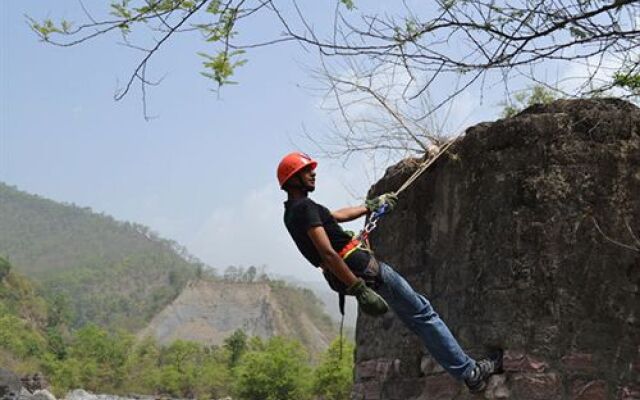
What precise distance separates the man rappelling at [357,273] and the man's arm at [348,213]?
389mm

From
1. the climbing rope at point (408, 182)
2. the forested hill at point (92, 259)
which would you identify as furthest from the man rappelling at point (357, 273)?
the forested hill at point (92, 259)

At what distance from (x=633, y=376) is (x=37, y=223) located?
160 metres

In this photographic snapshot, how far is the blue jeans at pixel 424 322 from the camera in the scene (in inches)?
171

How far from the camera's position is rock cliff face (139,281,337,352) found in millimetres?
86188

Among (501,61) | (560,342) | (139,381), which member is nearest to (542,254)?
(560,342)

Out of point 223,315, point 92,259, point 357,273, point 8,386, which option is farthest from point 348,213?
point 92,259

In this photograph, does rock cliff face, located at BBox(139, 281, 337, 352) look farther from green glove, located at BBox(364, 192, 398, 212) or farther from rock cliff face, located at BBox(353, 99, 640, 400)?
rock cliff face, located at BBox(353, 99, 640, 400)

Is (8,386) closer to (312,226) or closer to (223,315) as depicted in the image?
(312,226)

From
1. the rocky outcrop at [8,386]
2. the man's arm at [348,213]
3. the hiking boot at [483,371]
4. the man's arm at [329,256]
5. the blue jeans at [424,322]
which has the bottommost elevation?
the rocky outcrop at [8,386]

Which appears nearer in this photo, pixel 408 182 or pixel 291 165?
pixel 291 165

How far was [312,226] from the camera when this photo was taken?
13.5ft

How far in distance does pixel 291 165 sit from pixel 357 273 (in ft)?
1.96

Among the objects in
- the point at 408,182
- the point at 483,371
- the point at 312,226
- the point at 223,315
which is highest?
the point at 223,315

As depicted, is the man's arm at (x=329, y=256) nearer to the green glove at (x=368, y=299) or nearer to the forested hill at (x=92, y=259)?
the green glove at (x=368, y=299)
